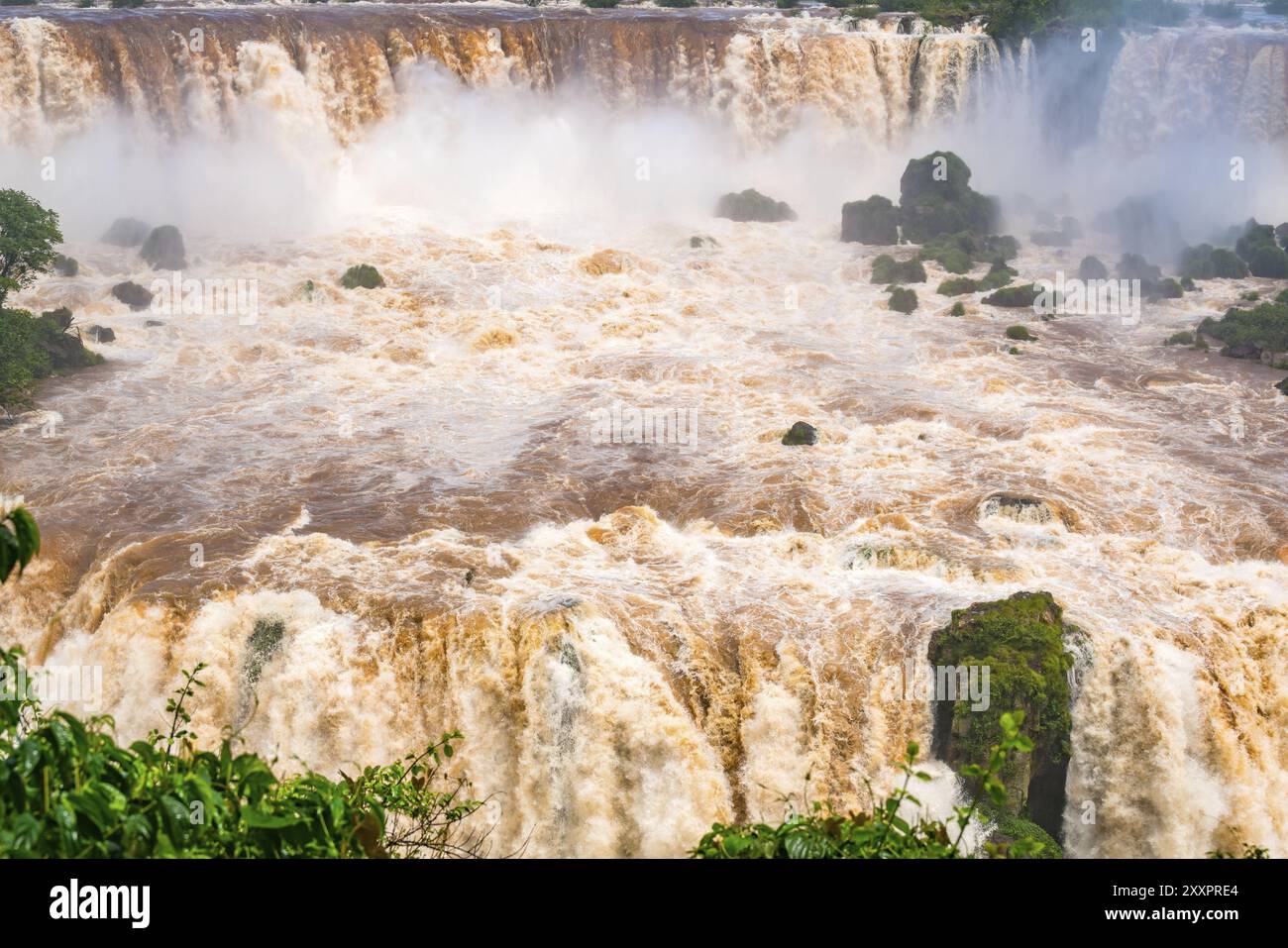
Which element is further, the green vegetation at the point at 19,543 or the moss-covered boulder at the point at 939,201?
the moss-covered boulder at the point at 939,201

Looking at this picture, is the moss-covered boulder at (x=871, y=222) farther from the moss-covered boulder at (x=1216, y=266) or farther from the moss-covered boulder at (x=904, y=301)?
the moss-covered boulder at (x=1216, y=266)

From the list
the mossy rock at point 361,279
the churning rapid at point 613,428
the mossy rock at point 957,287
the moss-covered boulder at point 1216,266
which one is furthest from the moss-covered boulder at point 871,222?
the mossy rock at point 361,279

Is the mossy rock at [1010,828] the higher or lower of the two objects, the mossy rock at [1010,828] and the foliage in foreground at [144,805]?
the lower

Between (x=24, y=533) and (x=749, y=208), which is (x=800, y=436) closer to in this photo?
(x=749, y=208)

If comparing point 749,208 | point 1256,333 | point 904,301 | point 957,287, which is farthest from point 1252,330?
point 749,208
